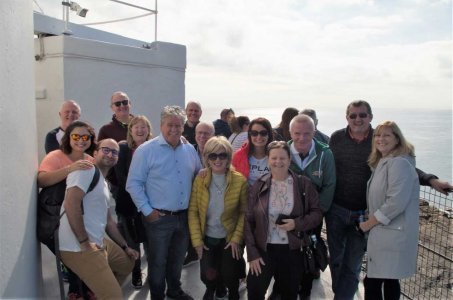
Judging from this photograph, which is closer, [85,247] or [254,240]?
[85,247]

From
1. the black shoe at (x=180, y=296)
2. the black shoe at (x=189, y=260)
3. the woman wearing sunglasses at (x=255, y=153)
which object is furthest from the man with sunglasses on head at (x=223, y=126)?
the black shoe at (x=180, y=296)

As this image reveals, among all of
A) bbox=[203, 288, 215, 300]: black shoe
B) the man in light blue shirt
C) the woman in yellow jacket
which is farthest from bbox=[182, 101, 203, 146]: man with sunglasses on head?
bbox=[203, 288, 215, 300]: black shoe

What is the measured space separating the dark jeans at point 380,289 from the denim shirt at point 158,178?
1734mm

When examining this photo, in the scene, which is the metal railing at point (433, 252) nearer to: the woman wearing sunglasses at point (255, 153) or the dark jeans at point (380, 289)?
the dark jeans at point (380, 289)

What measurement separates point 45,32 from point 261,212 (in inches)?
182

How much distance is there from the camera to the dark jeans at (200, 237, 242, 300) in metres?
3.23

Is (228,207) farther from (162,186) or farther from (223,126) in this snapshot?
(223,126)

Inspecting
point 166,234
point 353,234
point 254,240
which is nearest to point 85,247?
point 166,234

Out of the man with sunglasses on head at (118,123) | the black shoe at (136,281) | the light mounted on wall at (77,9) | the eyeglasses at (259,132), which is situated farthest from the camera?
the light mounted on wall at (77,9)

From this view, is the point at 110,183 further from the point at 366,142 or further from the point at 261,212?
the point at 366,142

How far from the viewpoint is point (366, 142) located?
3385 mm

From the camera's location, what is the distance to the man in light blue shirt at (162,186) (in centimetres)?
325

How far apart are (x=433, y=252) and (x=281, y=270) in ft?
7.42

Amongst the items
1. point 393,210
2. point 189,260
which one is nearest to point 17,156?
point 393,210
